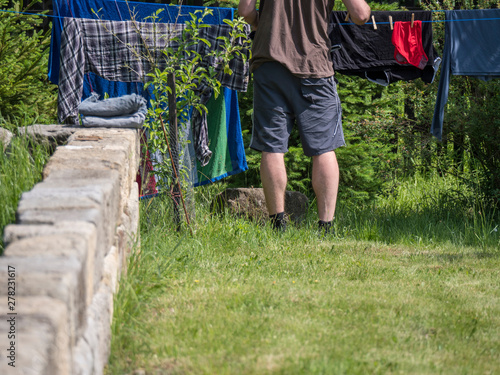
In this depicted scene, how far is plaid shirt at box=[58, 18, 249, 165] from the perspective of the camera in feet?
12.8

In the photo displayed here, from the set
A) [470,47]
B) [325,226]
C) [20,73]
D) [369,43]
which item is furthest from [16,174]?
[470,47]

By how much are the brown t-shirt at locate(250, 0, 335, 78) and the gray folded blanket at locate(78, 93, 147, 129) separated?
2.74 feet

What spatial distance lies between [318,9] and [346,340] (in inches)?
91.2

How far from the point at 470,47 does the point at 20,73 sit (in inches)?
142

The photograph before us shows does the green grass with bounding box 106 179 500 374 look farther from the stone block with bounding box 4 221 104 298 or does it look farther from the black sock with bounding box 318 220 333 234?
the stone block with bounding box 4 221 104 298

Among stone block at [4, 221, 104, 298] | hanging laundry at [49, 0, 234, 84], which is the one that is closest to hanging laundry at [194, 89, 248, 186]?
hanging laundry at [49, 0, 234, 84]

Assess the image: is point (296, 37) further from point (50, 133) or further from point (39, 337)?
point (39, 337)

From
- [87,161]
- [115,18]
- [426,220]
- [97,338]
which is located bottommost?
[426,220]

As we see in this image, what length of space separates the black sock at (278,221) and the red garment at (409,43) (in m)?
1.75

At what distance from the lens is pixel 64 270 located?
1.26 metres

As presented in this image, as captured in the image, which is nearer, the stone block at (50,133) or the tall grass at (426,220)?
the stone block at (50,133)

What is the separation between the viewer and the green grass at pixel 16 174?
89.0 inches

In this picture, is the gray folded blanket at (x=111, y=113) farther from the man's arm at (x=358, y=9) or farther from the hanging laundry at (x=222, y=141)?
the man's arm at (x=358, y=9)

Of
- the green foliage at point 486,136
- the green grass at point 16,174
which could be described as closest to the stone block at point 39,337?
the green grass at point 16,174
